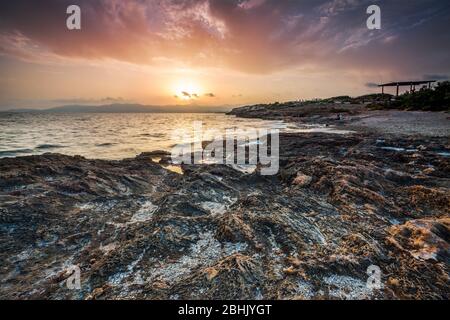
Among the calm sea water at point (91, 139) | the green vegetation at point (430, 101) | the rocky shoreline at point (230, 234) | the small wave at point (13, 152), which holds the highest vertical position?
the green vegetation at point (430, 101)

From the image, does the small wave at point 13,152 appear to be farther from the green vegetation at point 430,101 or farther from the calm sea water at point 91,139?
the green vegetation at point 430,101

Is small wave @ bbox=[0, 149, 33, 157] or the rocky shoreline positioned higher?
small wave @ bbox=[0, 149, 33, 157]

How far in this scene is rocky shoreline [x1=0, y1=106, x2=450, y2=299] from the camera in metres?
3.52

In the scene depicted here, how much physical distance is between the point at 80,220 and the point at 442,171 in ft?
37.0

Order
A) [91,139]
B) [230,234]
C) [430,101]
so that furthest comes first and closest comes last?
[430,101]
[91,139]
[230,234]

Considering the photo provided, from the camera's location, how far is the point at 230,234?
476cm

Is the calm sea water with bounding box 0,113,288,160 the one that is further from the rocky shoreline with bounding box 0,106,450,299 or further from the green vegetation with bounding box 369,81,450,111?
the green vegetation with bounding box 369,81,450,111

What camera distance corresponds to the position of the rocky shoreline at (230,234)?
11.5 ft

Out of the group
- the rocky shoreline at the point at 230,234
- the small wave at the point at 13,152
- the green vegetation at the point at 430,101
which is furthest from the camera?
the green vegetation at the point at 430,101

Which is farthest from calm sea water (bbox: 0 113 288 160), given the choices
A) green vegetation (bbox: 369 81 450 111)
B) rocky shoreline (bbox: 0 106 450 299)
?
green vegetation (bbox: 369 81 450 111)

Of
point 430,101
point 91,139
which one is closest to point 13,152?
point 91,139

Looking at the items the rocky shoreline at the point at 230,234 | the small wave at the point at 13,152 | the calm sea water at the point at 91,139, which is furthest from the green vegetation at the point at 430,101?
the small wave at the point at 13,152

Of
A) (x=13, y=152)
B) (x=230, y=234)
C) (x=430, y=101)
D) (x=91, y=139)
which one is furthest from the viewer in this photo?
(x=430, y=101)

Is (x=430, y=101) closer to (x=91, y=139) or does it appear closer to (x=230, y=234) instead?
(x=230, y=234)
